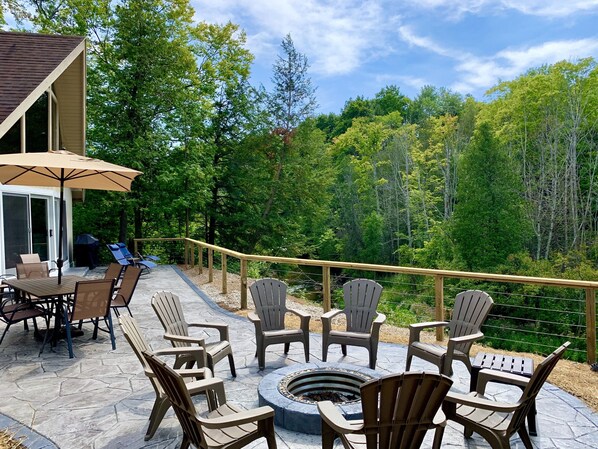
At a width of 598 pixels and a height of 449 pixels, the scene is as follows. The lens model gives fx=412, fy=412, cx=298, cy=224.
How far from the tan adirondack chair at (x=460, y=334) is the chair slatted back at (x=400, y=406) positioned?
1.72 meters

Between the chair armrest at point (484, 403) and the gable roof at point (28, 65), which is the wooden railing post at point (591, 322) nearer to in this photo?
the chair armrest at point (484, 403)

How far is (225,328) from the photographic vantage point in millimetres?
4242

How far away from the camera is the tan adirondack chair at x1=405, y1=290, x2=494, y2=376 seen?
12.2 ft

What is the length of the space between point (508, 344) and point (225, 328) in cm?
1278

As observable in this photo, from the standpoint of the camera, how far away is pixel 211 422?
2.19m

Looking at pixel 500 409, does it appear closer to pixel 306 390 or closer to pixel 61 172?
pixel 306 390

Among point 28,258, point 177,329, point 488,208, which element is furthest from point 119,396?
point 488,208

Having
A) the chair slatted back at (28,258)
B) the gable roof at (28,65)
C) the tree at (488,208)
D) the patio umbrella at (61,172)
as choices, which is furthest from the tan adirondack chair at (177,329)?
the tree at (488,208)

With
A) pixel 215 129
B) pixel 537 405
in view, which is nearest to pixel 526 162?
pixel 215 129

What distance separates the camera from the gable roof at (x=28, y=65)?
686 centimetres

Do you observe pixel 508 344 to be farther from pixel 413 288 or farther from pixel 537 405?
pixel 537 405

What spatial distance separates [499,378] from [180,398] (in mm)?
2132

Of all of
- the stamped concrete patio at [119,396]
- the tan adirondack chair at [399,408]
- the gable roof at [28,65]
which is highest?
the gable roof at [28,65]

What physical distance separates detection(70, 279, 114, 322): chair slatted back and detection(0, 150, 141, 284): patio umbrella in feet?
2.32
